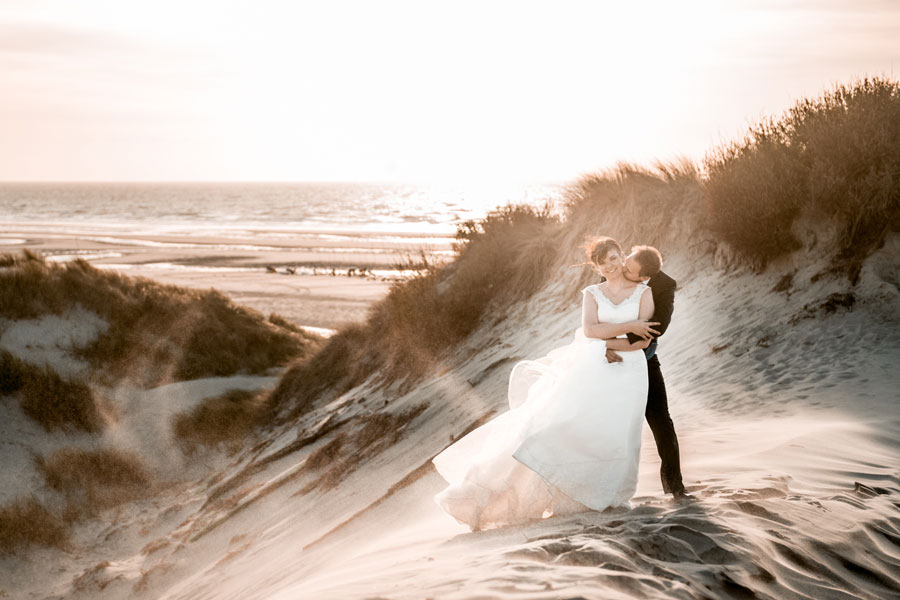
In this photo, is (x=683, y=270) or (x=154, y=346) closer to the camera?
(x=683, y=270)

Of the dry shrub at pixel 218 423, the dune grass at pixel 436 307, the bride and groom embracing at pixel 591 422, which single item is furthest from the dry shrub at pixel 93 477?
the bride and groom embracing at pixel 591 422

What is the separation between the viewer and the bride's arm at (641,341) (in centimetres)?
410

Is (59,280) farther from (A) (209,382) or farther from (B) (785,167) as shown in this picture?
(B) (785,167)

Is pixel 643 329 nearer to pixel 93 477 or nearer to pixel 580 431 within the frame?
pixel 580 431

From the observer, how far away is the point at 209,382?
1462cm

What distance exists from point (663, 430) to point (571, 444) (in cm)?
61

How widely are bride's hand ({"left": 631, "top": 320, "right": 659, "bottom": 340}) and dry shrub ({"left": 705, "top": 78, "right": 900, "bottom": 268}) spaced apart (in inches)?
198

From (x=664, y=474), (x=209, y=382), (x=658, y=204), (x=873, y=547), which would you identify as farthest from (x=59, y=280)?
(x=873, y=547)

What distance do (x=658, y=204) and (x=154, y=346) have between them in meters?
10.1

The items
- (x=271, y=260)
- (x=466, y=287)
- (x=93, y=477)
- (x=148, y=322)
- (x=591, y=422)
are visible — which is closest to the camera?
(x=591, y=422)

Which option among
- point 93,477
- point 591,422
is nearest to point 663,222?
point 591,422

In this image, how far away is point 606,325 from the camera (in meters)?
4.14

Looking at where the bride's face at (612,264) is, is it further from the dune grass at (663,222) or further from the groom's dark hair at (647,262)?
the dune grass at (663,222)

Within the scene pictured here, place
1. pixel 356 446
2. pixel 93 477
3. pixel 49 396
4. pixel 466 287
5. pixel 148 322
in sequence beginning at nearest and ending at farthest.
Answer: pixel 356 446
pixel 93 477
pixel 466 287
pixel 49 396
pixel 148 322
